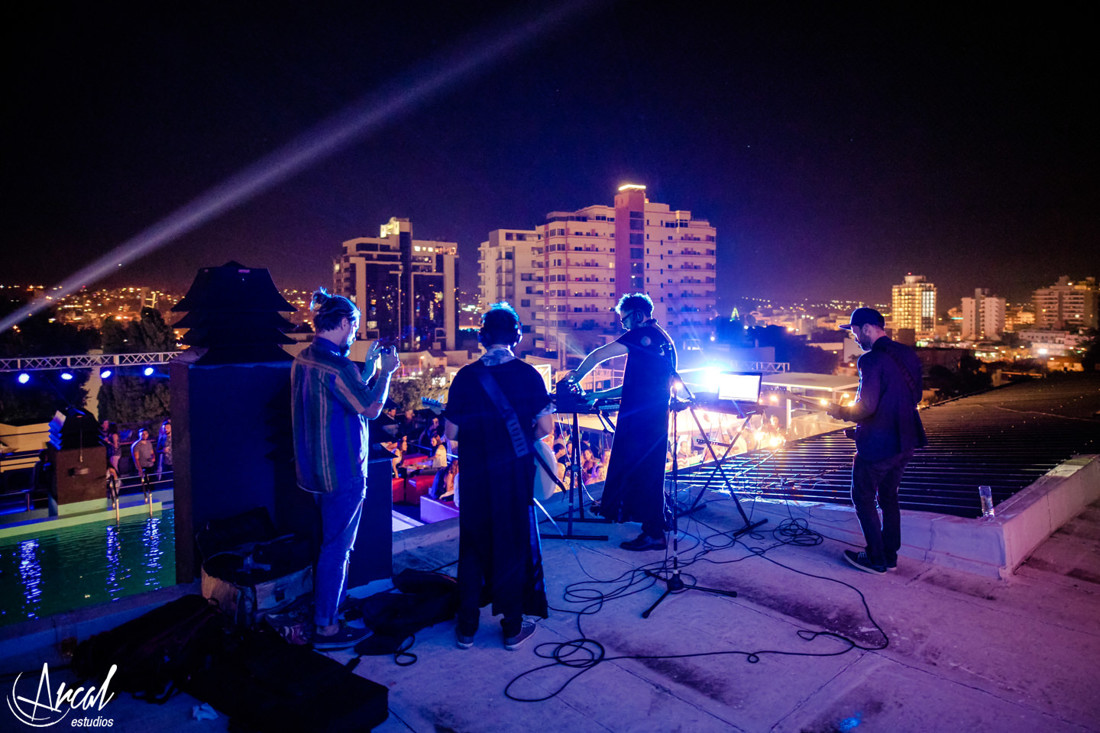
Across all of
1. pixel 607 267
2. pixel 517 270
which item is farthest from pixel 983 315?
pixel 517 270

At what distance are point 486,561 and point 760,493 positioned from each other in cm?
386

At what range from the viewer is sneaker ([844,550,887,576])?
14.0ft

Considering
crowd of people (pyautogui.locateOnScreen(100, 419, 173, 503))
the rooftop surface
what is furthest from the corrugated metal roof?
crowd of people (pyautogui.locateOnScreen(100, 419, 173, 503))

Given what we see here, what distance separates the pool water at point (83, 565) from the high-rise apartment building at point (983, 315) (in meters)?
169

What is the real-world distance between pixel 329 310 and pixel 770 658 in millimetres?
3176

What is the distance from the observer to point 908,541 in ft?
15.0

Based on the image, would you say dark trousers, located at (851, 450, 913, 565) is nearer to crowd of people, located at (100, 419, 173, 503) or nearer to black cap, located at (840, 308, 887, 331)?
black cap, located at (840, 308, 887, 331)

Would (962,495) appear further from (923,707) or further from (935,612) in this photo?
(923,707)

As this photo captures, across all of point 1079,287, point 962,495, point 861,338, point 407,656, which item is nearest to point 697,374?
point 861,338

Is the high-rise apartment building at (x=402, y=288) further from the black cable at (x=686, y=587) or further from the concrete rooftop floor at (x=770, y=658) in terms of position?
the concrete rooftop floor at (x=770, y=658)

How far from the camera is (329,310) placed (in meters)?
3.47

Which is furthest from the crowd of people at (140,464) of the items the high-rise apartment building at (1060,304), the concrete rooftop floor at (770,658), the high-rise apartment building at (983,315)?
the high-rise apartment building at (983,315)

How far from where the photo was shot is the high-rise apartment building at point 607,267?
71.7 meters

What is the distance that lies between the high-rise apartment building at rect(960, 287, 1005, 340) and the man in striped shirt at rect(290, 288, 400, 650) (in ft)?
559
